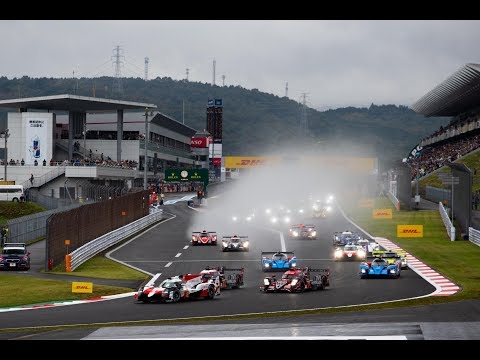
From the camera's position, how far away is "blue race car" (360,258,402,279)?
40.7 metres

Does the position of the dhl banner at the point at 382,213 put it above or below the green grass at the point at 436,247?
above

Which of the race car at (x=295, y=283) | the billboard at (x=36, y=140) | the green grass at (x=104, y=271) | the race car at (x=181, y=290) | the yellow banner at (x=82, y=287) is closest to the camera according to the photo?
the race car at (x=181, y=290)

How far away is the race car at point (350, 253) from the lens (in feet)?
165

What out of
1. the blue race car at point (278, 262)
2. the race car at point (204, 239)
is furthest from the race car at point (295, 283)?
the race car at point (204, 239)

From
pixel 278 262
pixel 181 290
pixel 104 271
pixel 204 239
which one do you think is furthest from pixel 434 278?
pixel 204 239

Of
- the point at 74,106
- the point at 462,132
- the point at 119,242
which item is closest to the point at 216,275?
the point at 119,242

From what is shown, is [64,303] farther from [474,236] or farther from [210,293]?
[474,236]

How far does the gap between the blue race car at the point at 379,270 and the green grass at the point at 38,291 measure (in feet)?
38.6

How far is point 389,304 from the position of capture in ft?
101

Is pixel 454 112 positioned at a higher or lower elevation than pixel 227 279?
higher

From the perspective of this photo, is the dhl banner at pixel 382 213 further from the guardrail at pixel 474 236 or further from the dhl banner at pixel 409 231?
the guardrail at pixel 474 236

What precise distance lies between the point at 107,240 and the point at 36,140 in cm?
4869

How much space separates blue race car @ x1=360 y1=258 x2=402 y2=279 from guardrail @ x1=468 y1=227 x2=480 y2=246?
63.9ft

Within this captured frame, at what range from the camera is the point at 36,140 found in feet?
349
